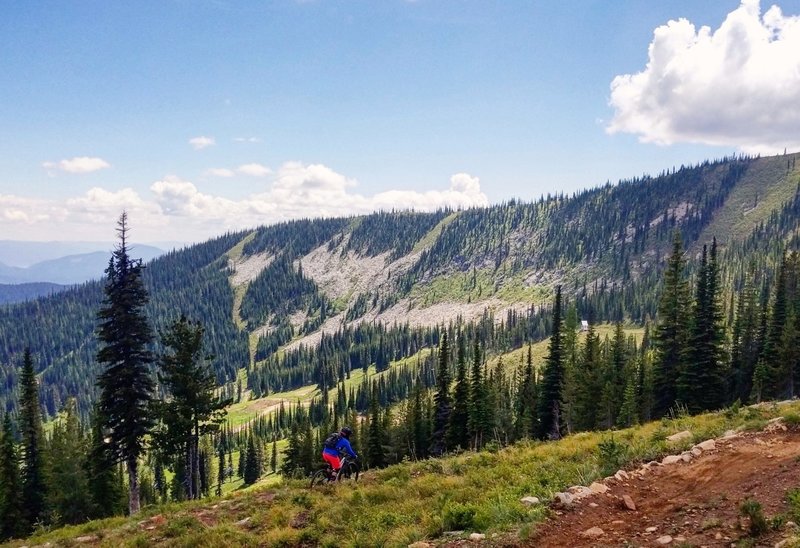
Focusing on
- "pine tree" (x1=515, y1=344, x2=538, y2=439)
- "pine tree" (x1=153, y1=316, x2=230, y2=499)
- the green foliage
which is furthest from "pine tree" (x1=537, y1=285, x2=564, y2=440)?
the green foliage

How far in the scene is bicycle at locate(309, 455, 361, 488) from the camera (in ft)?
63.9

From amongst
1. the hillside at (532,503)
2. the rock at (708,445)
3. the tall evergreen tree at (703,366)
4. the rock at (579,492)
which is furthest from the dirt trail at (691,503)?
the tall evergreen tree at (703,366)

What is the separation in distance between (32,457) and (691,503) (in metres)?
55.3

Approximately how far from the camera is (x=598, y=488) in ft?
38.9

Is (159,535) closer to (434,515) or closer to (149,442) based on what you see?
(434,515)

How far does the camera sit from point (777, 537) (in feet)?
26.1

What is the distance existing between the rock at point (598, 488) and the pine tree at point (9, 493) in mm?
52241

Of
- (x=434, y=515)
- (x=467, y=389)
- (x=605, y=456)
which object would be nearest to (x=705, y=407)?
(x=467, y=389)

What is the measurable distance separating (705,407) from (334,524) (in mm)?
44240

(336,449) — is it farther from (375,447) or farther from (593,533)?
(375,447)

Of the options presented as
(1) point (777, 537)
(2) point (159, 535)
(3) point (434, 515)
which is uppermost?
(1) point (777, 537)

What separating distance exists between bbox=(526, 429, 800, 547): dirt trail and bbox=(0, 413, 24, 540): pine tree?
171 feet

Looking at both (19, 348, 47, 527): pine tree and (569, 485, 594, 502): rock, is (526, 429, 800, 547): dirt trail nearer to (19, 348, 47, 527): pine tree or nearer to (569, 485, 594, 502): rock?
(569, 485, 594, 502): rock

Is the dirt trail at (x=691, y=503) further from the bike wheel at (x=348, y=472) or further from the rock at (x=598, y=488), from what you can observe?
the bike wheel at (x=348, y=472)
